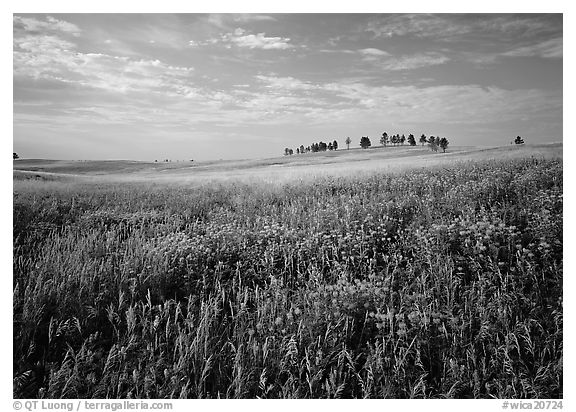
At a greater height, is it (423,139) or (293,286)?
(423,139)

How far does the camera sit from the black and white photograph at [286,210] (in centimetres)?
287

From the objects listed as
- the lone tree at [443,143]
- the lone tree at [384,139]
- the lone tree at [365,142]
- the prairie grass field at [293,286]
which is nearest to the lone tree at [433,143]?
the lone tree at [443,143]

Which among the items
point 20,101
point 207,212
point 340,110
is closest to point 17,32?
point 20,101

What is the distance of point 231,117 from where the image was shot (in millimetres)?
4715

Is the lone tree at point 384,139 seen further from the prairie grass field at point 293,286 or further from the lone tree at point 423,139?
the prairie grass field at point 293,286

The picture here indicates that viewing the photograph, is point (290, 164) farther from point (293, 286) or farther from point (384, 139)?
point (293, 286)

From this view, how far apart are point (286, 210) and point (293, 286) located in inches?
62.8

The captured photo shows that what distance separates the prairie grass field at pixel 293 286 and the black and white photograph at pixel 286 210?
0.08ft

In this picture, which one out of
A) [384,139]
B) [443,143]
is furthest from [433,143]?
[384,139]

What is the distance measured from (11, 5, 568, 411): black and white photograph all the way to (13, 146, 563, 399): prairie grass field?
0.08 feet

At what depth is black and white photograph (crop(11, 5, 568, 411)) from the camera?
2.87 meters

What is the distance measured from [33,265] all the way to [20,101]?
6.08 ft

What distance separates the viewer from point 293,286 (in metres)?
3.61
